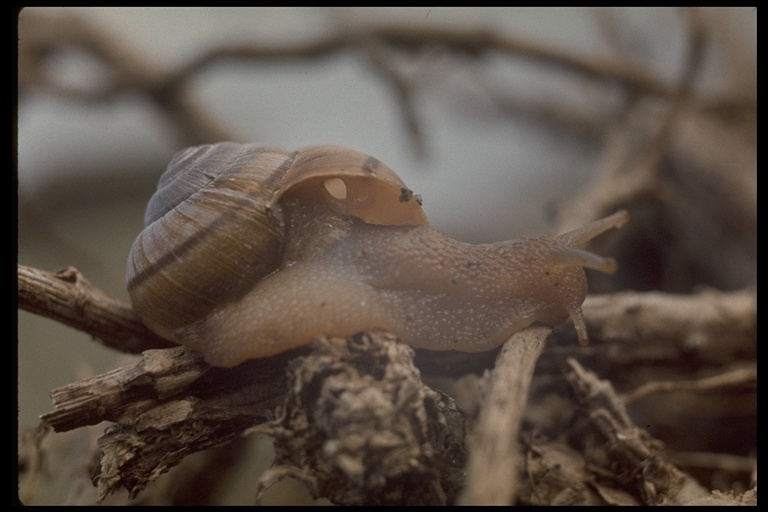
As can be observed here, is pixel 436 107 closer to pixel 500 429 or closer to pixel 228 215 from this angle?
pixel 228 215

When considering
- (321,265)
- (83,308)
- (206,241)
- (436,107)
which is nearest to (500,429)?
(321,265)

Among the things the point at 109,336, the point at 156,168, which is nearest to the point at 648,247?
the point at 109,336

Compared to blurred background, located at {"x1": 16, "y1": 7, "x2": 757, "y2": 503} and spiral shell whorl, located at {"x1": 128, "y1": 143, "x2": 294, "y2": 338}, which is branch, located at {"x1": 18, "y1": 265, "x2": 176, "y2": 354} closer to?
spiral shell whorl, located at {"x1": 128, "y1": 143, "x2": 294, "y2": 338}

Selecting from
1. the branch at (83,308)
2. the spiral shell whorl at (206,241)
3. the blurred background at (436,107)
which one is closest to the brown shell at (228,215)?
→ the spiral shell whorl at (206,241)

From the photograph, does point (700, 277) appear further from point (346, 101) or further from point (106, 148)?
point (106, 148)

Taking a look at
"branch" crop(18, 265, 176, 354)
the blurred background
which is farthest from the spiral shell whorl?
the blurred background

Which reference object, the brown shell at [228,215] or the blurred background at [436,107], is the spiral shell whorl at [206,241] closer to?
the brown shell at [228,215]

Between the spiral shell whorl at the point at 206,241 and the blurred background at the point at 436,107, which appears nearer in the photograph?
the spiral shell whorl at the point at 206,241
